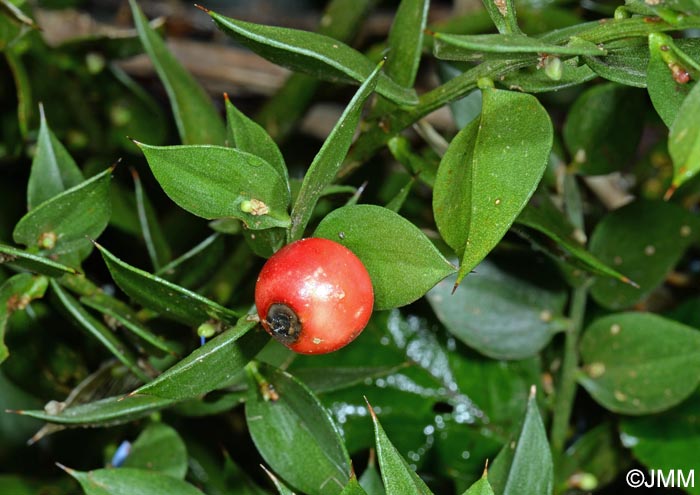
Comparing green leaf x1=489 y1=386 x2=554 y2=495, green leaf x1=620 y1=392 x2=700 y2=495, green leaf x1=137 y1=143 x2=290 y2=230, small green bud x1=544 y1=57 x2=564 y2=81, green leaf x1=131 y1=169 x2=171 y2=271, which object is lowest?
green leaf x1=620 y1=392 x2=700 y2=495

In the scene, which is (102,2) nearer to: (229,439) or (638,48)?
(229,439)

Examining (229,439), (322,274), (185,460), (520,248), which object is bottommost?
(229,439)

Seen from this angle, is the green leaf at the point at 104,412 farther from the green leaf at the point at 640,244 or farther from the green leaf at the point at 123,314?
the green leaf at the point at 640,244

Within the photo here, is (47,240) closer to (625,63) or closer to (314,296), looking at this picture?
(314,296)

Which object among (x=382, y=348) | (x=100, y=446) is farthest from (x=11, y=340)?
(x=382, y=348)

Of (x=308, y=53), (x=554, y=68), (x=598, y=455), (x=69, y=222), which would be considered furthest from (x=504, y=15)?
(x=598, y=455)

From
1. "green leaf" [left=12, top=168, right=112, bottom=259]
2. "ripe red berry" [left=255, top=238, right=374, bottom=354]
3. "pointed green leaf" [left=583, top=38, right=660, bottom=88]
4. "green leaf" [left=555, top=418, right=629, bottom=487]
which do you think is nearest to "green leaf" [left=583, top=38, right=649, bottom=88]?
"pointed green leaf" [left=583, top=38, right=660, bottom=88]

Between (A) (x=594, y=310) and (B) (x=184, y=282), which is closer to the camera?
(B) (x=184, y=282)

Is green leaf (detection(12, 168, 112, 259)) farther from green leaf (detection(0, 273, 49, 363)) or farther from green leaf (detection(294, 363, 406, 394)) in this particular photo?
green leaf (detection(294, 363, 406, 394))
